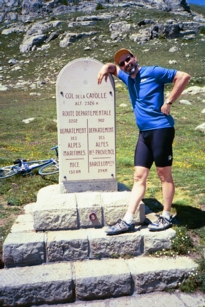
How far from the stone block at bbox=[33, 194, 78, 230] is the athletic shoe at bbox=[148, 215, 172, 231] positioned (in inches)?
39.4

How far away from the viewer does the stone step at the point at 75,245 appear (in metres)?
4.10

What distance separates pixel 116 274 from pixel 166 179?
54.9 inches

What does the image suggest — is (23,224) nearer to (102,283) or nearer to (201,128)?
(102,283)

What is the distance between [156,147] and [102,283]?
69.7 inches

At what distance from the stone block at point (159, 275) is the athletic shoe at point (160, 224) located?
0.50 meters

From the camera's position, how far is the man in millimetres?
4293

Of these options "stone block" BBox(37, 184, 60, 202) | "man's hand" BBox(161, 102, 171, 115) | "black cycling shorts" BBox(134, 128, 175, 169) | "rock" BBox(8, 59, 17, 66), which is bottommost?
"rock" BBox(8, 59, 17, 66)

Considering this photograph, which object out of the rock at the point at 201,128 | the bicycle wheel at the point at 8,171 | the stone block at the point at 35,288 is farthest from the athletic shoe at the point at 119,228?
the rock at the point at 201,128

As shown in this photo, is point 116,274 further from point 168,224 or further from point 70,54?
point 70,54

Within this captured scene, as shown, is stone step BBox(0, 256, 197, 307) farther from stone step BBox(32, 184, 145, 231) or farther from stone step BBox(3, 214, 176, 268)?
stone step BBox(32, 184, 145, 231)

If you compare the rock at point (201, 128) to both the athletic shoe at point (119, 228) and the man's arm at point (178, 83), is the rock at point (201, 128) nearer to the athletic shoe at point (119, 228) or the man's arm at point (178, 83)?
the man's arm at point (178, 83)

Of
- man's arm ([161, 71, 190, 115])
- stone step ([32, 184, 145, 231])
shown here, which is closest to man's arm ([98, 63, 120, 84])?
man's arm ([161, 71, 190, 115])

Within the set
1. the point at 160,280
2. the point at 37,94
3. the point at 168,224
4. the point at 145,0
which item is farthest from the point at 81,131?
the point at 145,0

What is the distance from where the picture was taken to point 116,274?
3.85 metres
